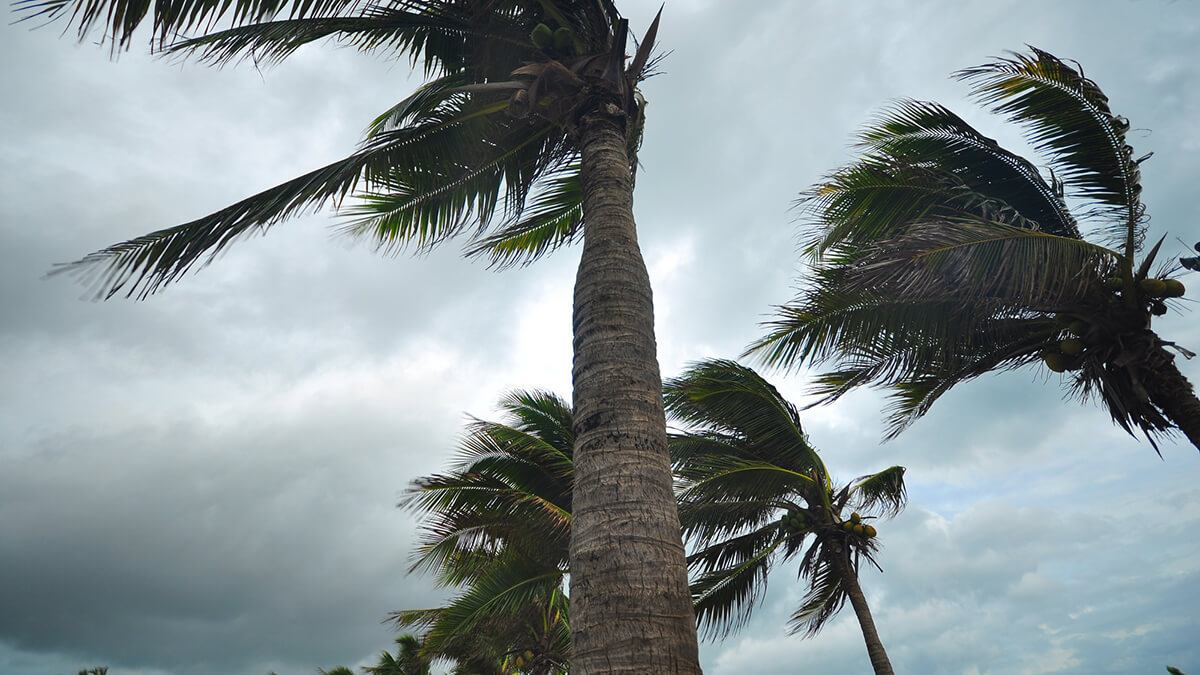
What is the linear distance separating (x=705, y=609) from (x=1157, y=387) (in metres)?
7.71

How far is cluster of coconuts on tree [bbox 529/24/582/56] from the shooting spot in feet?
19.0

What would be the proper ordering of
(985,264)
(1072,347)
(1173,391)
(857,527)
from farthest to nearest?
(857,527) < (1072,347) < (1173,391) < (985,264)

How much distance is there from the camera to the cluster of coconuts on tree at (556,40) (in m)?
5.78

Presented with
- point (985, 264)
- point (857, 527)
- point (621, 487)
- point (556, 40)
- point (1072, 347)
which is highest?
point (556, 40)

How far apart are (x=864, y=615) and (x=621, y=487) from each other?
408 inches

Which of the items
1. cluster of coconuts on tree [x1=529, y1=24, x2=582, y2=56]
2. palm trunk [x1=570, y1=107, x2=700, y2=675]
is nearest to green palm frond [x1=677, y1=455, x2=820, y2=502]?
cluster of coconuts on tree [x1=529, y1=24, x2=582, y2=56]

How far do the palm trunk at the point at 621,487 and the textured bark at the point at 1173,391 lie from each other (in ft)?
20.8

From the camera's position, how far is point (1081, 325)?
24.7 feet

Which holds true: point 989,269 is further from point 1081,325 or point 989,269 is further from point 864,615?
point 864,615

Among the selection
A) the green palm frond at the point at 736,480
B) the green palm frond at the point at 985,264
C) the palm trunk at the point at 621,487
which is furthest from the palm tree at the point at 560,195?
the green palm frond at the point at 736,480

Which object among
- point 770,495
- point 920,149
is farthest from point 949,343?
point 770,495

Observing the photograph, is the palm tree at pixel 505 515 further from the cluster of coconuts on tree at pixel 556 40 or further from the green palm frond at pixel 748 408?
the cluster of coconuts on tree at pixel 556 40

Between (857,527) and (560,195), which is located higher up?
(560,195)

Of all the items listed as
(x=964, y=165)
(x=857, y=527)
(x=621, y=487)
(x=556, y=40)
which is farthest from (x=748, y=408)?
(x=621, y=487)
